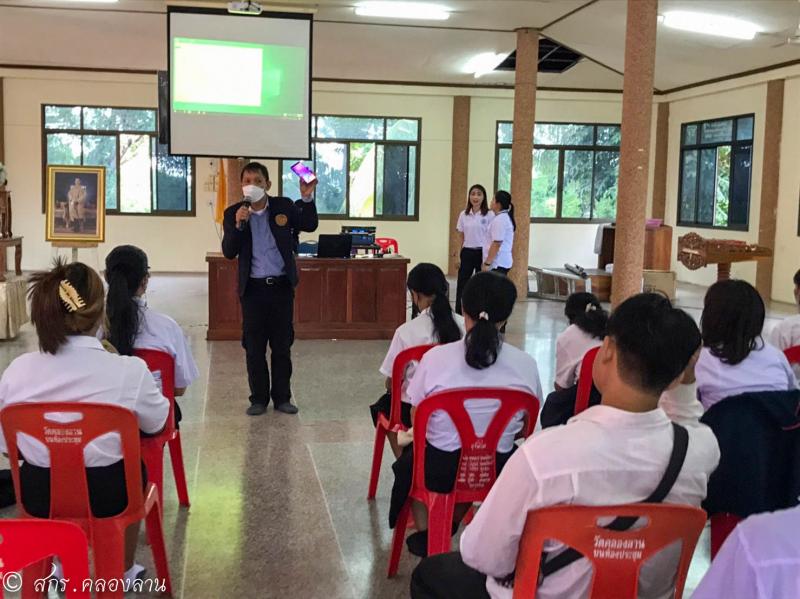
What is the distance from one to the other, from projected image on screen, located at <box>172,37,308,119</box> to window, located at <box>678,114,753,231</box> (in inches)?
288

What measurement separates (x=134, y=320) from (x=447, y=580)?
1765 millimetres

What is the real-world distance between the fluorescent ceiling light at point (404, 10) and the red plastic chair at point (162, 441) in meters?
7.26

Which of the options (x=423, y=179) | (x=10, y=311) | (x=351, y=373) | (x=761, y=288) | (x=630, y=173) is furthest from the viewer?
(x=423, y=179)

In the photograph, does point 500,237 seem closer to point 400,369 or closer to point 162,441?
point 400,369

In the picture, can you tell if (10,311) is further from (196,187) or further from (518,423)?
(196,187)

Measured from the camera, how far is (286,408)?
478 centimetres

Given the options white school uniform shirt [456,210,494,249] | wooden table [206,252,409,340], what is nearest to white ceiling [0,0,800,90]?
white school uniform shirt [456,210,494,249]

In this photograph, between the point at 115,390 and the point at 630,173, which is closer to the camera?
the point at 115,390

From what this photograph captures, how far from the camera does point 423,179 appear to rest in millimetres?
13719

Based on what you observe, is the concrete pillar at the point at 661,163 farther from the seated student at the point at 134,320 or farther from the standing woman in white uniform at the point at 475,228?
the seated student at the point at 134,320

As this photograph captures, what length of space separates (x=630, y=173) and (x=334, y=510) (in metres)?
5.40

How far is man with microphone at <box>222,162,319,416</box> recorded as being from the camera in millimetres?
4547

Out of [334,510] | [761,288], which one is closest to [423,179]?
[761,288]

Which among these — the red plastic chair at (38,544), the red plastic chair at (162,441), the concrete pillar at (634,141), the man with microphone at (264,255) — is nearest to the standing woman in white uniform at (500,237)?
the concrete pillar at (634,141)
